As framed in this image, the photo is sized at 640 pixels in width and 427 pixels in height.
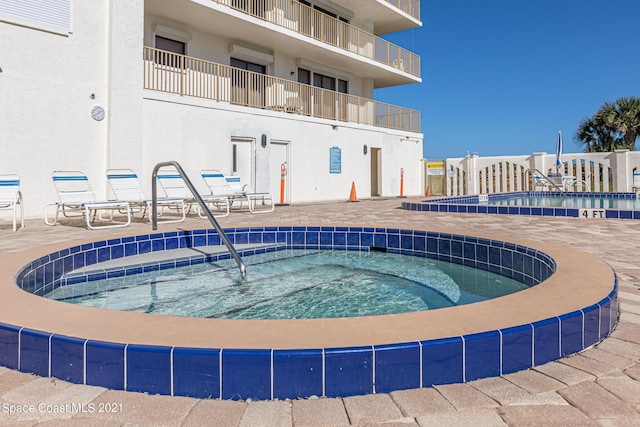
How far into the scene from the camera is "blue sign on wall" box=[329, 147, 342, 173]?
572 inches

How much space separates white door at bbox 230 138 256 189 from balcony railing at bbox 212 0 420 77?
3.40 m

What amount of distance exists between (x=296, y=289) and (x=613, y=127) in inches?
1135

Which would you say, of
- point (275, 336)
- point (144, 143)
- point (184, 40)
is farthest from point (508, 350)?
point (184, 40)

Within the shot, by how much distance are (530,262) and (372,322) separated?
2.54 m

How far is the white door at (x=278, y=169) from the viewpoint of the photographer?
1271 centimetres

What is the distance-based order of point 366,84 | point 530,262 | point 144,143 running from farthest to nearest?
point 366,84
point 144,143
point 530,262

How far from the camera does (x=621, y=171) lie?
15.4 metres

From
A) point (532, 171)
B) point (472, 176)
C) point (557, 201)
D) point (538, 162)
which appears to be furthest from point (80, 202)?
point (538, 162)

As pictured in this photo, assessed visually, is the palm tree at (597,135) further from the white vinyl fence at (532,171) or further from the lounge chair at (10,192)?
the lounge chair at (10,192)

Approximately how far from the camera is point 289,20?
46.5 ft

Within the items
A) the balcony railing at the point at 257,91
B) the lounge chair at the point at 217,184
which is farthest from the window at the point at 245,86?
the lounge chair at the point at 217,184

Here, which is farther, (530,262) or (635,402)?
(530,262)

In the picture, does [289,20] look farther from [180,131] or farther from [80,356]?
[80,356]

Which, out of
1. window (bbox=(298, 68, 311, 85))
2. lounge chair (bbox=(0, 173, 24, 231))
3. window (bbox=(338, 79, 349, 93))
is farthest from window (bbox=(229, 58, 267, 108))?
lounge chair (bbox=(0, 173, 24, 231))
